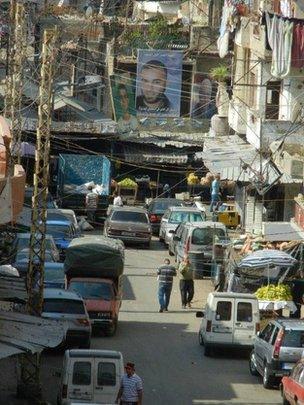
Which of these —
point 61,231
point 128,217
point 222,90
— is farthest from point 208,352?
point 222,90

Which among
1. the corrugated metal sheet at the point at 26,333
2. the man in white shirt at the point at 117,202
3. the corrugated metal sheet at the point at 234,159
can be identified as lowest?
the man in white shirt at the point at 117,202

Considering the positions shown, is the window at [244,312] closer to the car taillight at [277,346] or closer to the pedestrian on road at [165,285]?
the car taillight at [277,346]

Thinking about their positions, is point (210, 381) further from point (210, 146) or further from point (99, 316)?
point (210, 146)

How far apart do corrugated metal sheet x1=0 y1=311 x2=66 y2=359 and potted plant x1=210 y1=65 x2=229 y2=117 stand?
3755 cm

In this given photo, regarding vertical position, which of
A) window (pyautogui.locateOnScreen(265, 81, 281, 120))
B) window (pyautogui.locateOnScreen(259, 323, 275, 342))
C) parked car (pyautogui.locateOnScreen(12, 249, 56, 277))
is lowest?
parked car (pyautogui.locateOnScreen(12, 249, 56, 277))

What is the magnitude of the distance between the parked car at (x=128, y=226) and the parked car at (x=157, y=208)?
11.6ft

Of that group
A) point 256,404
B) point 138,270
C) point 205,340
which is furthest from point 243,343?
point 138,270

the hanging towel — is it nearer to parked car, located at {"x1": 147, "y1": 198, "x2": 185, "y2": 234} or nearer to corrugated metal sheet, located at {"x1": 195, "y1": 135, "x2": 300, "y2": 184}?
corrugated metal sheet, located at {"x1": 195, "y1": 135, "x2": 300, "y2": 184}

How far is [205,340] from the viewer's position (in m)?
34.5

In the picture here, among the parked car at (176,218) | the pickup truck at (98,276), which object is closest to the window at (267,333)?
the pickup truck at (98,276)

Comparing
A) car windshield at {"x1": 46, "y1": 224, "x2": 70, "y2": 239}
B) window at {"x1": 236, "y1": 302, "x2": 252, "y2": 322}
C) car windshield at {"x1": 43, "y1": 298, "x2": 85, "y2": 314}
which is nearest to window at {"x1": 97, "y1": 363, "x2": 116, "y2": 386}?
car windshield at {"x1": 43, "y1": 298, "x2": 85, "y2": 314}

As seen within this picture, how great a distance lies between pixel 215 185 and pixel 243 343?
24794 mm

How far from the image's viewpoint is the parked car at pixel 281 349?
29.9 metres

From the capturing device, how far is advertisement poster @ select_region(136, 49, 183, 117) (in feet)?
234
